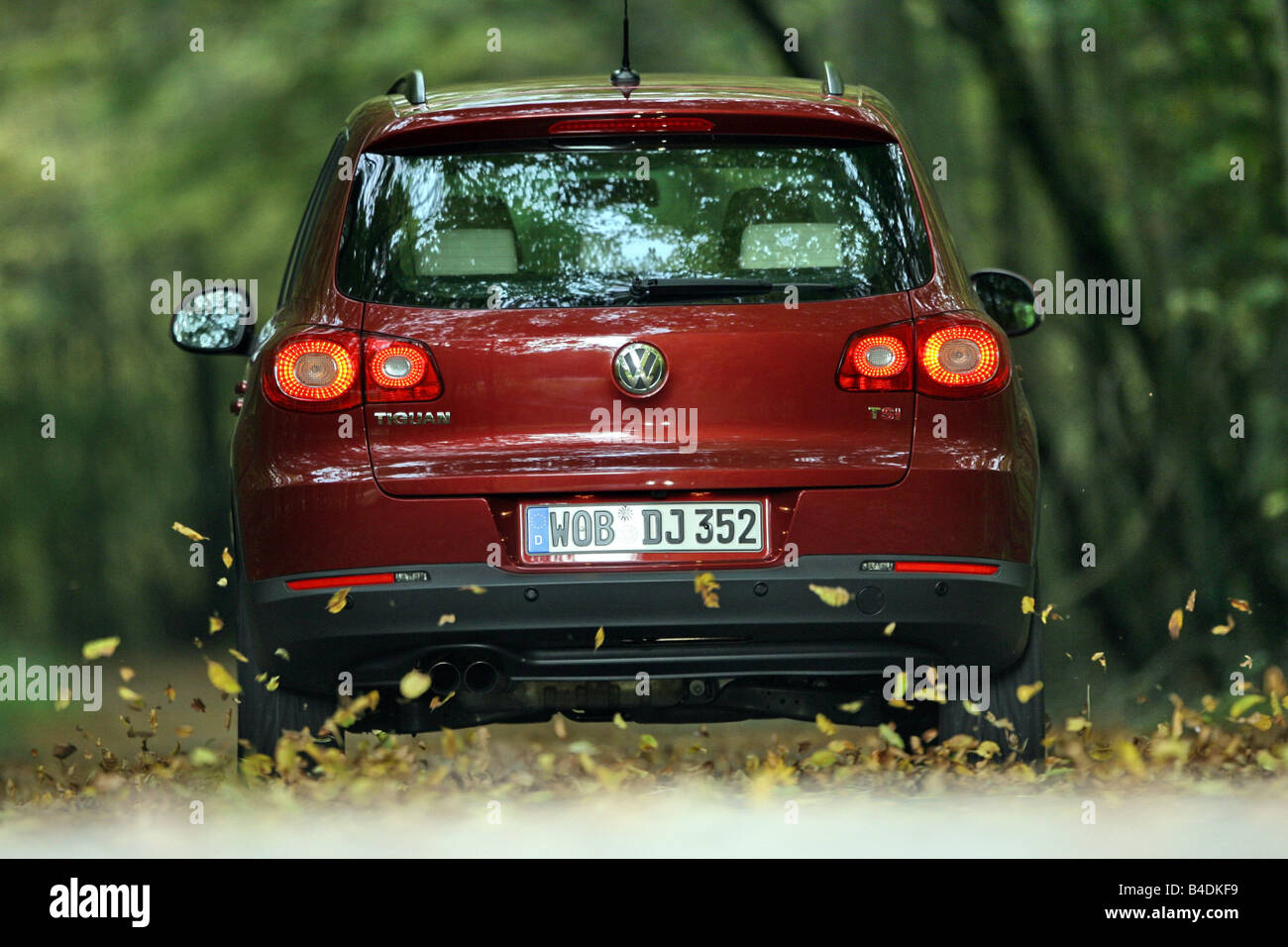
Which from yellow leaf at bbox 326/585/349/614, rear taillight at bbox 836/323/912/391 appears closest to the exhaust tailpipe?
yellow leaf at bbox 326/585/349/614

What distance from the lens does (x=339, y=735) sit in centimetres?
593

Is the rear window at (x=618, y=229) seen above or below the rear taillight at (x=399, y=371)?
above

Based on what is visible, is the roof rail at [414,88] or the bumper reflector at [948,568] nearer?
the bumper reflector at [948,568]

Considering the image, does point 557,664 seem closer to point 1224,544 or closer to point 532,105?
point 532,105

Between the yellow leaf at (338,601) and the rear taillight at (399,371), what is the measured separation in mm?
481

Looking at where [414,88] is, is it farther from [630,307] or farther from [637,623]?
[637,623]

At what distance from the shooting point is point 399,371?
5320mm

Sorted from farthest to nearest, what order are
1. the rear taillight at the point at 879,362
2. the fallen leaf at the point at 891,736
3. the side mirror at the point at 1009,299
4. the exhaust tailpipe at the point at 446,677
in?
the side mirror at the point at 1009,299
the fallen leaf at the point at 891,736
the exhaust tailpipe at the point at 446,677
the rear taillight at the point at 879,362

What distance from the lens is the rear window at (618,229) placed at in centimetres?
541

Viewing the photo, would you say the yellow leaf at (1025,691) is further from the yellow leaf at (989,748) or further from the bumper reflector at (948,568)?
the bumper reflector at (948,568)

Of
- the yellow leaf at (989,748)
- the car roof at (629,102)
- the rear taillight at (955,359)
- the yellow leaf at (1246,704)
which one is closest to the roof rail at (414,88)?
the car roof at (629,102)
